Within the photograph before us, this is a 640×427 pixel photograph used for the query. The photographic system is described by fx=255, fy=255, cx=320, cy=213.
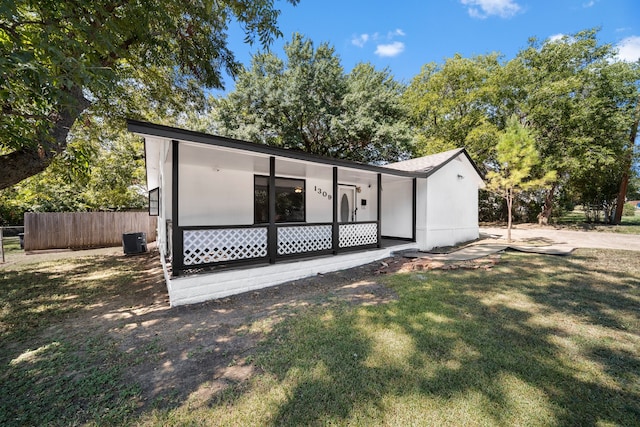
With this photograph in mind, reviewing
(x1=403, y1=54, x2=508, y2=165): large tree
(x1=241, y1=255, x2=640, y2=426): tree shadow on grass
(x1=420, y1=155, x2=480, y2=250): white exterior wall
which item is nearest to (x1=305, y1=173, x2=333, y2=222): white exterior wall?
(x1=420, y1=155, x2=480, y2=250): white exterior wall

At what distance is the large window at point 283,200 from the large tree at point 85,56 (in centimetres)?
328

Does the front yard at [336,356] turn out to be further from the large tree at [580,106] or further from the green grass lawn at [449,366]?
the large tree at [580,106]

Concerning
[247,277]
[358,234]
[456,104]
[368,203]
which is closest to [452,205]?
[368,203]

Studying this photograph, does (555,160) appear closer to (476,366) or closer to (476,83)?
(476,83)

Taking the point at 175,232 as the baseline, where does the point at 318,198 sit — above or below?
above

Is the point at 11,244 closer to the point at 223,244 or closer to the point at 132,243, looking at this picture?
the point at 132,243

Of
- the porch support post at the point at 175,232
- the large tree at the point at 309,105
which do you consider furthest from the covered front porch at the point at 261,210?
the large tree at the point at 309,105

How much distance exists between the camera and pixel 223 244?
5641mm

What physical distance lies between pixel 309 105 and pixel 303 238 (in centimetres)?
1199

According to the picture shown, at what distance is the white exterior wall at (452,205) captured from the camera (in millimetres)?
9844

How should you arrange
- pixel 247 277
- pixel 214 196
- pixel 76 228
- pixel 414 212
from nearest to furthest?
pixel 247 277
pixel 214 196
pixel 414 212
pixel 76 228

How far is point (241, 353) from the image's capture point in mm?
3180

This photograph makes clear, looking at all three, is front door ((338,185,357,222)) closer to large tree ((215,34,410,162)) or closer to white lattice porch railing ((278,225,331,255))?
white lattice porch railing ((278,225,331,255))

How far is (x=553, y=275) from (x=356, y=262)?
483cm
